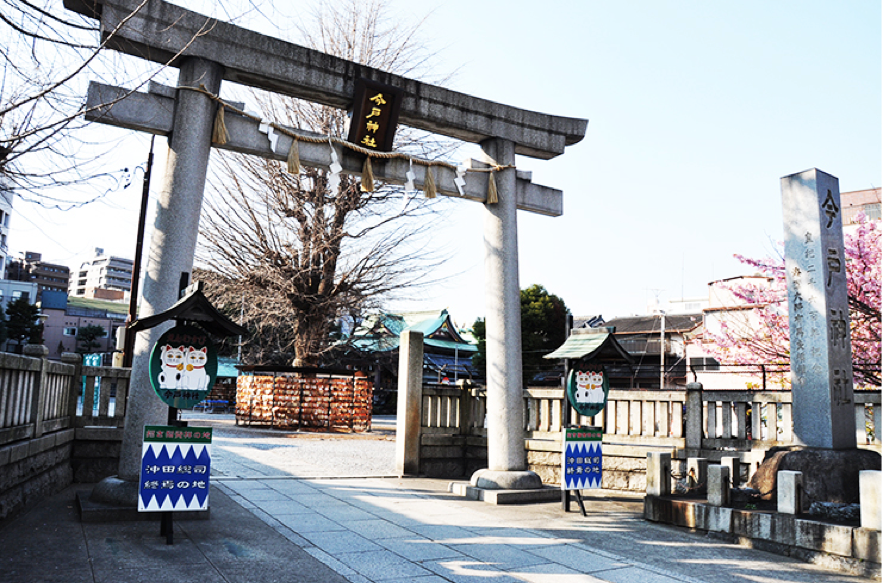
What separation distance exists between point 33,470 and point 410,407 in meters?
6.10

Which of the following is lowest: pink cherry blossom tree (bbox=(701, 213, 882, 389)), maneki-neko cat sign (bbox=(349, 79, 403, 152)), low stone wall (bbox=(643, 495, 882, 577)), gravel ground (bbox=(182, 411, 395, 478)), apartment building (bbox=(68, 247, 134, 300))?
gravel ground (bbox=(182, 411, 395, 478))

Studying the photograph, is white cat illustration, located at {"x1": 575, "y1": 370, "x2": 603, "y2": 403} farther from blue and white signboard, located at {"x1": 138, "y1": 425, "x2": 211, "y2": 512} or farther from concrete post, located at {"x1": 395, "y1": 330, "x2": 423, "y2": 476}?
blue and white signboard, located at {"x1": 138, "y1": 425, "x2": 211, "y2": 512}

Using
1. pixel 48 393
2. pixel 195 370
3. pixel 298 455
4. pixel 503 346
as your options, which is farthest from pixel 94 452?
pixel 503 346

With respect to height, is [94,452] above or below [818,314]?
below

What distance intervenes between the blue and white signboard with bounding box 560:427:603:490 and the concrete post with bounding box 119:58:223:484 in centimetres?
510

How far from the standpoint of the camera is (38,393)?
7359 mm

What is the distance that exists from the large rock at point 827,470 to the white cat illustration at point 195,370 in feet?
21.6

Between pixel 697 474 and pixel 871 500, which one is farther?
pixel 697 474

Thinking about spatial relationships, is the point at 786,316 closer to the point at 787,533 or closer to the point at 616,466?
the point at 616,466

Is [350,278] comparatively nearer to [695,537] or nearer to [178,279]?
[178,279]

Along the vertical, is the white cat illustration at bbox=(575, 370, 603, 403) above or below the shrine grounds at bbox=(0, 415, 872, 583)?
above

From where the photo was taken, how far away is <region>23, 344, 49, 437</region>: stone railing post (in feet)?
23.9

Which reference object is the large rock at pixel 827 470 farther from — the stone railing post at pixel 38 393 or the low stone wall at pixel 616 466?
the stone railing post at pixel 38 393

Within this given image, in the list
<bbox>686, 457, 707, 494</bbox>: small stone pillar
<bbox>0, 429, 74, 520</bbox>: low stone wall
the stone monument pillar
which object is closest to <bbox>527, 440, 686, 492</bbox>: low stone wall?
<bbox>686, 457, 707, 494</bbox>: small stone pillar
